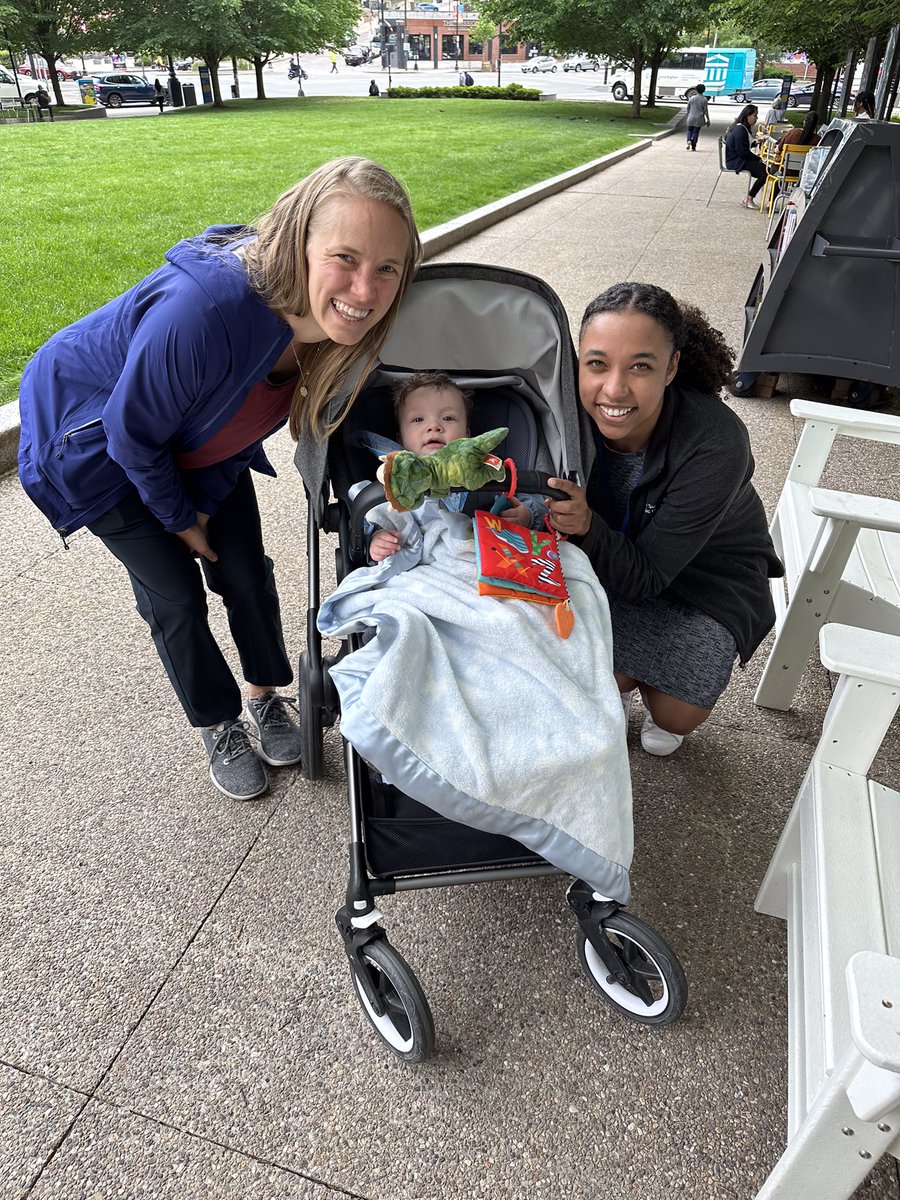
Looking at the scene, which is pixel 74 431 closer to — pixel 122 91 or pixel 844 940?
pixel 844 940

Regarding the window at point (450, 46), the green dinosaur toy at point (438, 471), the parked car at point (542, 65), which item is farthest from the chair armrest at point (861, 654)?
the window at point (450, 46)

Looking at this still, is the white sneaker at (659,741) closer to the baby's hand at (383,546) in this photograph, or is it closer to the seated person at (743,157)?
the baby's hand at (383,546)

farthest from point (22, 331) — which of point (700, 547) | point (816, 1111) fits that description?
point (816, 1111)

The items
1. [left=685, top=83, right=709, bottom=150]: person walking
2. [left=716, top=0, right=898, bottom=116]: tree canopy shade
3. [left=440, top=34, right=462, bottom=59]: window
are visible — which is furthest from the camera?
[left=440, top=34, right=462, bottom=59]: window

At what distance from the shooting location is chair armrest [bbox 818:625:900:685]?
161 centimetres

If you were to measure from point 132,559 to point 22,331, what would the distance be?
388 centimetres

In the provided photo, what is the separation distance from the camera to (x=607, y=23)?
25.5 metres

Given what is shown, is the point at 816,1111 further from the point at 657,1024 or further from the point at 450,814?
the point at 450,814

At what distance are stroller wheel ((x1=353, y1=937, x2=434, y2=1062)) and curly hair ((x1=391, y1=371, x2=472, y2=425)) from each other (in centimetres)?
137

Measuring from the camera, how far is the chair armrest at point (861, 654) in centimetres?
161

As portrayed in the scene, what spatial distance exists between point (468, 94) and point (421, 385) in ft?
109

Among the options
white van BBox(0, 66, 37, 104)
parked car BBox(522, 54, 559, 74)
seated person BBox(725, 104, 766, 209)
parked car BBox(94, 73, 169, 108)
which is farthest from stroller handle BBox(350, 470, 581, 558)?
parked car BBox(522, 54, 559, 74)

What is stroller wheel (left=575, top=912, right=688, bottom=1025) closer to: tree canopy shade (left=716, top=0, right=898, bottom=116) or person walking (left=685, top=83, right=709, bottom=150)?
tree canopy shade (left=716, top=0, right=898, bottom=116)

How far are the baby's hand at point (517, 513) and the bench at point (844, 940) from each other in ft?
2.48
